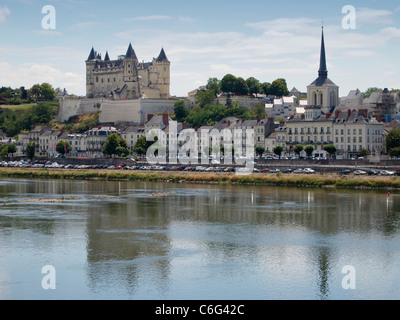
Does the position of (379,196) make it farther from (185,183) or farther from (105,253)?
(105,253)

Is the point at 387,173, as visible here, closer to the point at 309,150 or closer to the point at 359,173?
the point at 359,173

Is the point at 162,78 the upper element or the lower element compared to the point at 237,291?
upper

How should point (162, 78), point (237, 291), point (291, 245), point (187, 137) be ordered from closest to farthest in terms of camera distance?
point (237, 291)
point (291, 245)
point (187, 137)
point (162, 78)

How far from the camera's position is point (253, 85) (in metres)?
91.0

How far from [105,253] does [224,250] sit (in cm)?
383

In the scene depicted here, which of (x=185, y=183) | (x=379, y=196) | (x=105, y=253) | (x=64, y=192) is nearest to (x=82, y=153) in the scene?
(x=185, y=183)

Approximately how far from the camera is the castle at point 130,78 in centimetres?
9300

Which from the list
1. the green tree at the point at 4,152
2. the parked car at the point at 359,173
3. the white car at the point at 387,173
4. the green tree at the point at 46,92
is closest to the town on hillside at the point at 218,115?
the green tree at the point at 4,152

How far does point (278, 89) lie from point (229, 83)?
8.59 meters

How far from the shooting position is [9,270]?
19.2 metres

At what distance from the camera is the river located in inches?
690

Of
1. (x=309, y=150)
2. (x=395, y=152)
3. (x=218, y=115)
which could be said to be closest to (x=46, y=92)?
(x=218, y=115)

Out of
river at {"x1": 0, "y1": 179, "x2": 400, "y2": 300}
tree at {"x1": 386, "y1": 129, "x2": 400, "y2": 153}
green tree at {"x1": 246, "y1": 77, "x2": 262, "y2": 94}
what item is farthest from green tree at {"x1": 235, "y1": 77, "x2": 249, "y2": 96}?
river at {"x1": 0, "y1": 179, "x2": 400, "y2": 300}
